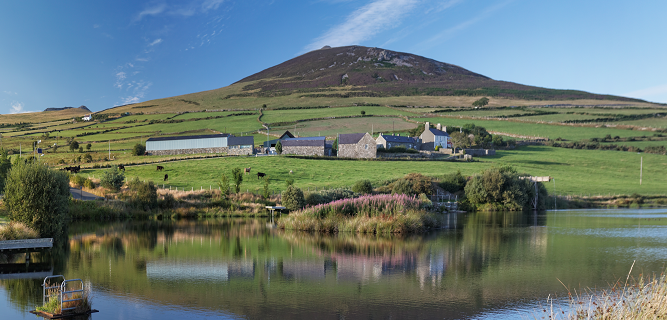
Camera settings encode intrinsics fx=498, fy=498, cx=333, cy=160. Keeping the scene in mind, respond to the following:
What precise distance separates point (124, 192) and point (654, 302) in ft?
146

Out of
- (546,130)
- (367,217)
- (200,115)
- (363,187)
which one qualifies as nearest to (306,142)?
(363,187)

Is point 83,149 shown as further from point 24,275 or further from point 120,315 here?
point 120,315

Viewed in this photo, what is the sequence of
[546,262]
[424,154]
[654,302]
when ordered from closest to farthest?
[654,302], [546,262], [424,154]

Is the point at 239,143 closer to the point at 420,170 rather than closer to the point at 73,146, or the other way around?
the point at 73,146

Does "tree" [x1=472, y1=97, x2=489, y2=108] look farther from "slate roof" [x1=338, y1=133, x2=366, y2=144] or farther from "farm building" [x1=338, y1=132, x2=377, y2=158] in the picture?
"farm building" [x1=338, y1=132, x2=377, y2=158]

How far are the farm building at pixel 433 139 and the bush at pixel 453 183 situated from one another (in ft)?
131

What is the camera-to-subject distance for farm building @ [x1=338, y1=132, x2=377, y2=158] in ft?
280

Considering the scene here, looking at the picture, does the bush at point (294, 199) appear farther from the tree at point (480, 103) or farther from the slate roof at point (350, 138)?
the tree at point (480, 103)

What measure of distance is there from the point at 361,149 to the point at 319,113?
55.9 m

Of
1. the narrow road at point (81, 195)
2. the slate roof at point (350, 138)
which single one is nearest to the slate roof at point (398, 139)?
the slate roof at point (350, 138)

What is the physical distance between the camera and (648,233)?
29.0 metres

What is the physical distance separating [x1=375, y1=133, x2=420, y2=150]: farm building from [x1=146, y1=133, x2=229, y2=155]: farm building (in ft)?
93.3

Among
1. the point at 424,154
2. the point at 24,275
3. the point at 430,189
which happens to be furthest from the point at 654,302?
the point at 424,154

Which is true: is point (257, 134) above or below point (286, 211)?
above
